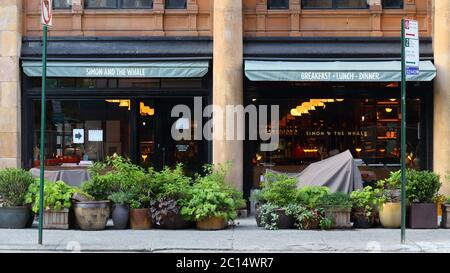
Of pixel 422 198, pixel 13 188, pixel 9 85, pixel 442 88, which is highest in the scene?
pixel 9 85

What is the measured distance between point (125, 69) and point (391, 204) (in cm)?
666

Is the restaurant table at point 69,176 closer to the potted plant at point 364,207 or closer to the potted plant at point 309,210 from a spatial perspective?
the potted plant at point 309,210

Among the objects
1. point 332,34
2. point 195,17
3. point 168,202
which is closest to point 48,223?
point 168,202

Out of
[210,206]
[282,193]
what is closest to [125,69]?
[210,206]

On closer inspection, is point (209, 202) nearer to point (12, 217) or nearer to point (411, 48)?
point (12, 217)

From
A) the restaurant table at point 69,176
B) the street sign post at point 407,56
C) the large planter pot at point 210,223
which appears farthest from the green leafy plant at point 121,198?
the street sign post at point 407,56

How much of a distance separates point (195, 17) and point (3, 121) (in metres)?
5.15

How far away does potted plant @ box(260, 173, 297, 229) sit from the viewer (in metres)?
12.5

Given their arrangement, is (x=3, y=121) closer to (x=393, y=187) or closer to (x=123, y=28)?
(x=123, y=28)

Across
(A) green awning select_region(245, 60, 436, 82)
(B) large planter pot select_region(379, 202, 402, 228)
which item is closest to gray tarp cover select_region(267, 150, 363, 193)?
(B) large planter pot select_region(379, 202, 402, 228)

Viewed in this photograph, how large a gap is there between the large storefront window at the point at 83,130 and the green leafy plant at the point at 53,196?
11.1 feet

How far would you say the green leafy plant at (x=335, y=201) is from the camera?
1231 cm

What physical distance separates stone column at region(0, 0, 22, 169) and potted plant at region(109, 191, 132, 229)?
3.95 m

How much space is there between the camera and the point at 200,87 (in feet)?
51.2
